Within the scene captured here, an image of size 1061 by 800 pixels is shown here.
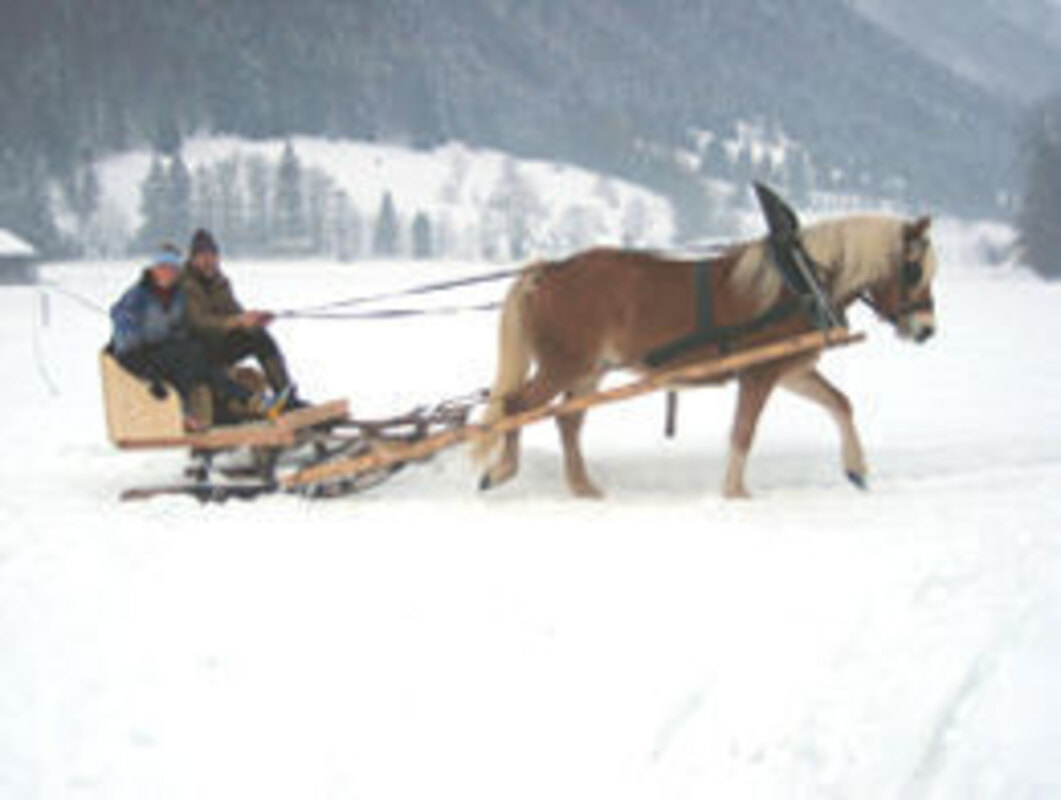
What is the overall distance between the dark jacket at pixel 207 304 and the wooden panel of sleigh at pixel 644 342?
2.26 ft

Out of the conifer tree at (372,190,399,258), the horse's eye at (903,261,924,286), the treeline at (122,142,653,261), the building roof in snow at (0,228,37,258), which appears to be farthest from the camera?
the conifer tree at (372,190,399,258)

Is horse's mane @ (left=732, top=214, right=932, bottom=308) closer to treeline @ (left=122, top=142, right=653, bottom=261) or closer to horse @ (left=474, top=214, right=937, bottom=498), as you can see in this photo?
horse @ (left=474, top=214, right=937, bottom=498)

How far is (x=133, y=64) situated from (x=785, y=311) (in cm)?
11638

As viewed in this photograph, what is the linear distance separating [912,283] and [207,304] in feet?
16.7

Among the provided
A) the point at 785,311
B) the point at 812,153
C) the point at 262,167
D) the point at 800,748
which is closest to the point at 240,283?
the point at 785,311

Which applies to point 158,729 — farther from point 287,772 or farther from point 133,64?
point 133,64

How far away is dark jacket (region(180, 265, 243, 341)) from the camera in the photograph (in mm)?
5867

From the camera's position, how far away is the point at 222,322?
5.88 m

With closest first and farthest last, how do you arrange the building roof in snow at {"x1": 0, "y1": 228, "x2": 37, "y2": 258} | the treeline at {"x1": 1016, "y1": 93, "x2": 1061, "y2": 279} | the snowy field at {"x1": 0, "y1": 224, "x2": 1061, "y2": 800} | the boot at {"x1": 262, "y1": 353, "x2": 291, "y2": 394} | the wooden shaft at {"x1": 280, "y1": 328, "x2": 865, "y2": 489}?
the snowy field at {"x1": 0, "y1": 224, "x2": 1061, "y2": 800} → the wooden shaft at {"x1": 280, "y1": 328, "x2": 865, "y2": 489} → the boot at {"x1": 262, "y1": 353, "x2": 291, "y2": 394} → the building roof in snow at {"x1": 0, "y1": 228, "x2": 37, "y2": 258} → the treeline at {"x1": 1016, "y1": 93, "x2": 1061, "y2": 279}

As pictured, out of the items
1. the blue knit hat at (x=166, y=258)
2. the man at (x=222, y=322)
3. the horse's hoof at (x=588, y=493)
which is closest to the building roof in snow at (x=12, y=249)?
the man at (x=222, y=322)

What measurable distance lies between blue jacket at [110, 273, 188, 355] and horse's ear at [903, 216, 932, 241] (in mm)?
5023

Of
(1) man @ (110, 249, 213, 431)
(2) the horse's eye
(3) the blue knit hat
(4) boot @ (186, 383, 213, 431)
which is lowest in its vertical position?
(4) boot @ (186, 383, 213, 431)

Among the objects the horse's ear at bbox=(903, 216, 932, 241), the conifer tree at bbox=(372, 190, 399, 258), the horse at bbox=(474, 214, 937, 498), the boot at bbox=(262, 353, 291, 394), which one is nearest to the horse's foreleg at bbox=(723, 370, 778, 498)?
the horse at bbox=(474, 214, 937, 498)

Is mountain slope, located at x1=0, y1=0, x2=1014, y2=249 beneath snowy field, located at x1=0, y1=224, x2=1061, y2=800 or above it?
above
